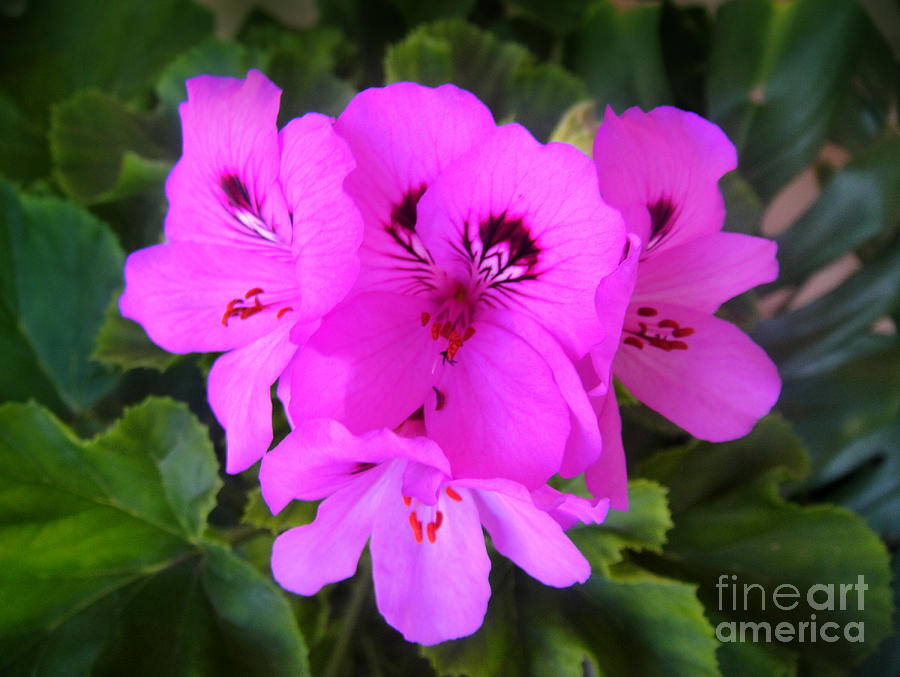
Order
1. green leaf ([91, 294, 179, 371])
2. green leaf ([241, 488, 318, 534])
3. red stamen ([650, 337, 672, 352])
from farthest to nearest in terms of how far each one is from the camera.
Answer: green leaf ([91, 294, 179, 371])
green leaf ([241, 488, 318, 534])
red stamen ([650, 337, 672, 352])

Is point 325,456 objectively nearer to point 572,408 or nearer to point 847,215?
point 572,408

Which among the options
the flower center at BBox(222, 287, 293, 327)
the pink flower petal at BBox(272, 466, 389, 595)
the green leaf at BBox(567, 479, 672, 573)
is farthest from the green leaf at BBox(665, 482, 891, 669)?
the flower center at BBox(222, 287, 293, 327)

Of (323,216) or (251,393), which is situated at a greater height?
(323,216)

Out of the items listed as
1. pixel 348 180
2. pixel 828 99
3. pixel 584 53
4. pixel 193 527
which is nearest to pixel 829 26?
pixel 828 99

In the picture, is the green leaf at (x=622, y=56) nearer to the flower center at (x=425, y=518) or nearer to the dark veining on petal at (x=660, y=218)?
the dark veining on petal at (x=660, y=218)

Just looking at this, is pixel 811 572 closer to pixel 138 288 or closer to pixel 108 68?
pixel 138 288

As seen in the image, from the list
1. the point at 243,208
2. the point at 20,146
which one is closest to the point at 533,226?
the point at 243,208

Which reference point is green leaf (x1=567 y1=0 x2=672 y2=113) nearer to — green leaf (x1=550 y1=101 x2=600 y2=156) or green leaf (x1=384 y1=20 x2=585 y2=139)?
green leaf (x1=384 y1=20 x2=585 y2=139)
